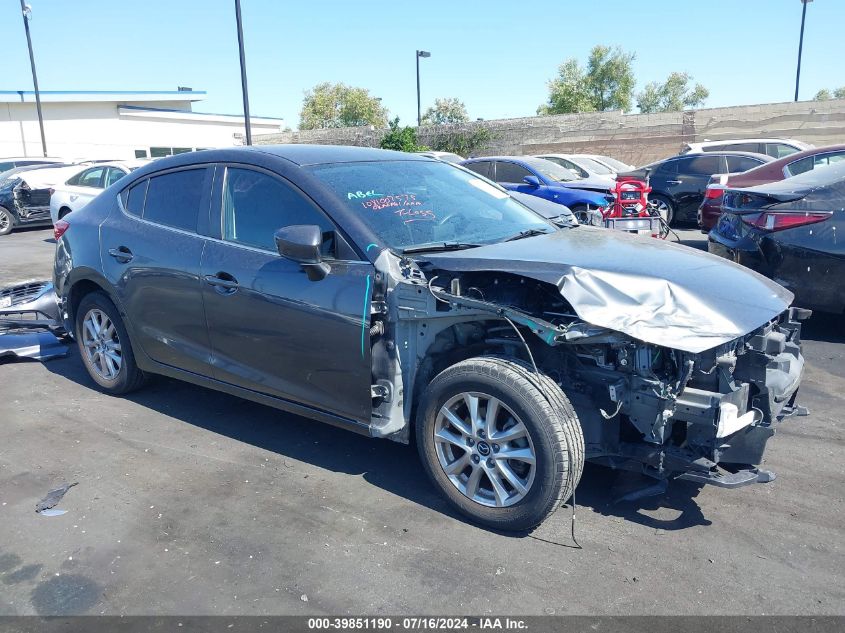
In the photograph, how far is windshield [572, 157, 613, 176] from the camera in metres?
16.8

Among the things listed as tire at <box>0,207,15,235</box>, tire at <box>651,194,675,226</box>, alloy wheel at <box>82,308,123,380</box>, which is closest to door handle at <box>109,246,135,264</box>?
alloy wheel at <box>82,308,123,380</box>

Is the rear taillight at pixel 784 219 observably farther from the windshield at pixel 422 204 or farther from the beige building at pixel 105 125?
the beige building at pixel 105 125

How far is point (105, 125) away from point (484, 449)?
144 ft

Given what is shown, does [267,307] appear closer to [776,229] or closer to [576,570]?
[576,570]

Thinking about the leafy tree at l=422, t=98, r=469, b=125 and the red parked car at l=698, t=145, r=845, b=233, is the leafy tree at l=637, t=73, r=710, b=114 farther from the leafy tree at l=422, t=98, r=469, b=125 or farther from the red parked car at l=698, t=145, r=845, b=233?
the red parked car at l=698, t=145, r=845, b=233

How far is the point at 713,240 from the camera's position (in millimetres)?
6625

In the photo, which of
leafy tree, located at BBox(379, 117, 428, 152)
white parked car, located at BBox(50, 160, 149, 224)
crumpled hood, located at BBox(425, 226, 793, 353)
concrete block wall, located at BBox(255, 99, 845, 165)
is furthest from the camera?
leafy tree, located at BBox(379, 117, 428, 152)

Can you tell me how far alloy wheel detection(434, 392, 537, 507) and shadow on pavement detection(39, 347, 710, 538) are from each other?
0.66 feet

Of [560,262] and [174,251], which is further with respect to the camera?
[174,251]

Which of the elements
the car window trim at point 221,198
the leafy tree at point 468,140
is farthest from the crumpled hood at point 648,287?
the leafy tree at point 468,140

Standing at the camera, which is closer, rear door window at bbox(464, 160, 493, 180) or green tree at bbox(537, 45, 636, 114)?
rear door window at bbox(464, 160, 493, 180)

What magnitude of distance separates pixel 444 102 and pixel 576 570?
244 ft

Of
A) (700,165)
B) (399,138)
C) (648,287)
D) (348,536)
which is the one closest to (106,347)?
(348,536)

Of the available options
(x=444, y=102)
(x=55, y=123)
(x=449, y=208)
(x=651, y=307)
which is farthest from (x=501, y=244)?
(x=444, y=102)
